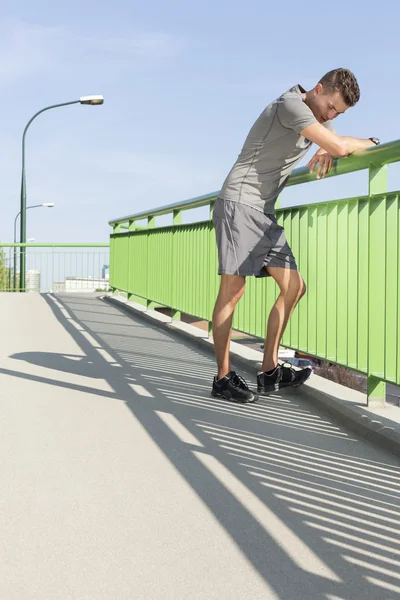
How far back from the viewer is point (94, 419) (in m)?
4.20

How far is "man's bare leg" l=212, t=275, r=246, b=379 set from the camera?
4.75m

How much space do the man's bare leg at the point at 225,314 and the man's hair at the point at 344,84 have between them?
3.73 feet

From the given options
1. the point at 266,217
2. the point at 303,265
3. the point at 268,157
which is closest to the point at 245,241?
the point at 266,217

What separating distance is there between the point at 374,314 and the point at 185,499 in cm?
170

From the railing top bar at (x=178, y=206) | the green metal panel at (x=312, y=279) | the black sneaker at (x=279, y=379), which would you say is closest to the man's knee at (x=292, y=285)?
the green metal panel at (x=312, y=279)

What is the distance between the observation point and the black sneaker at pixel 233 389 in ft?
15.2

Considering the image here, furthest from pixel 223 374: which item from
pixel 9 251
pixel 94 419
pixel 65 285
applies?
pixel 9 251

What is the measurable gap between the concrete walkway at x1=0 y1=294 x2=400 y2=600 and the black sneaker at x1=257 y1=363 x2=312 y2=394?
8cm

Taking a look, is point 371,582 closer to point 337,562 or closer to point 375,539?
point 337,562

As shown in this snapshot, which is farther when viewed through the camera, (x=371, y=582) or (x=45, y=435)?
(x=45, y=435)

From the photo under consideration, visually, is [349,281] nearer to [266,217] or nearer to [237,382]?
[266,217]

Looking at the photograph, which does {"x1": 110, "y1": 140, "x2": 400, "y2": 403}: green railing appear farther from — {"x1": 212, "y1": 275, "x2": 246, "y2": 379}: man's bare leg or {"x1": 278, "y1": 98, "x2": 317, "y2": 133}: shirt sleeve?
{"x1": 212, "y1": 275, "x2": 246, "y2": 379}: man's bare leg

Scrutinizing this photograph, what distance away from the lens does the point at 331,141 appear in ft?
13.8

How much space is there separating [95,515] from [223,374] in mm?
2155
